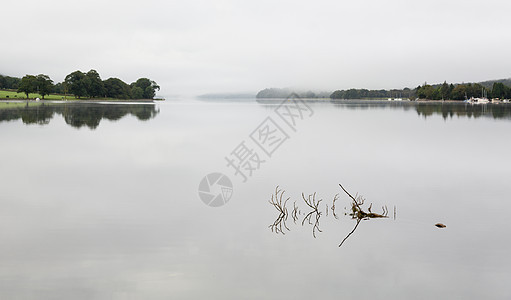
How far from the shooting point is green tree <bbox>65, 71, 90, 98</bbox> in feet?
484

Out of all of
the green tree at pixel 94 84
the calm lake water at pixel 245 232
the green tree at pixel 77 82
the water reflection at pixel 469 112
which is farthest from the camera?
the green tree at pixel 94 84

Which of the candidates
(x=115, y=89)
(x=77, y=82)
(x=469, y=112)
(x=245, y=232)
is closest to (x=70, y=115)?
(x=245, y=232)

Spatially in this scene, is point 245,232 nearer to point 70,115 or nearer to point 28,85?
point 70,115

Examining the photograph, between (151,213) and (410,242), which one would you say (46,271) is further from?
(410,242)

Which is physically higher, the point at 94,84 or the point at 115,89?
the point at 94,84

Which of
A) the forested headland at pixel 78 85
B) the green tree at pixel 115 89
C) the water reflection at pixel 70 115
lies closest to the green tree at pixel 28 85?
the forested headland at pixel 78 85

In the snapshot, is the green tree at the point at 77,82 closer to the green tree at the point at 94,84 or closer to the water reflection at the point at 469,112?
the green tree at the point at 94,84

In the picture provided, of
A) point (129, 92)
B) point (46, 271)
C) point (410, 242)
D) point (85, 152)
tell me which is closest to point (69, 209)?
point (46, 271)

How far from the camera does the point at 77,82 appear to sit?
486 ft

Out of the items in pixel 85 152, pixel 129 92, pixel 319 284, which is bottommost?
pixel 319 284

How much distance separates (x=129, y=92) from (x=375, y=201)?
19476 cm

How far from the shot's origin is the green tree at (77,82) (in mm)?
147375

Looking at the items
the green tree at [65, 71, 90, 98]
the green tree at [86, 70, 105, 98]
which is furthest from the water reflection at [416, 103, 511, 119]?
the green tree at [86, 70, 105, 98]

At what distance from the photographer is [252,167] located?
2155cm
